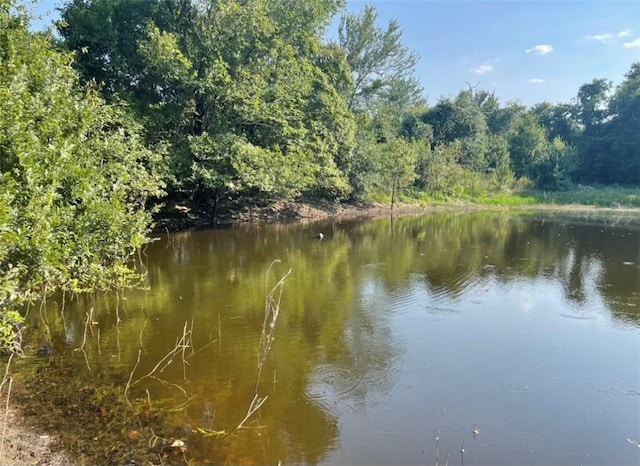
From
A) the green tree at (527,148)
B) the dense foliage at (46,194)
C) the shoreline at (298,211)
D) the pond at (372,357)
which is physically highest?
the green tree at (527,148)

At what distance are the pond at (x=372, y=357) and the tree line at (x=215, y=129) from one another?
62.8 inches

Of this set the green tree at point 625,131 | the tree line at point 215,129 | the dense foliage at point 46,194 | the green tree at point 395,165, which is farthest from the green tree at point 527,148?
the dense foliage at point 46,194

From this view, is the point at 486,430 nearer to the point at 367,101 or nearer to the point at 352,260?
the point at 352,260

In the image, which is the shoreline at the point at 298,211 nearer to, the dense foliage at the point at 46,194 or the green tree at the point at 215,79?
the green tree at the point at 215,79

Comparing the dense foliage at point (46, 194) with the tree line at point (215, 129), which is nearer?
the dense foliage at point (46, 194)

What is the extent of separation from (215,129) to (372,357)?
1731cm

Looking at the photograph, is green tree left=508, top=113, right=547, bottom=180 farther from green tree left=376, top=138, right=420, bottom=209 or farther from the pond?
the pond

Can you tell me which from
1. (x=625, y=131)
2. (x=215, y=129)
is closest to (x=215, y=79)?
(x=215, y=129)

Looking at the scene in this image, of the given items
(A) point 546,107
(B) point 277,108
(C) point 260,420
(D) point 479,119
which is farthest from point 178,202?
(A) point 546,107

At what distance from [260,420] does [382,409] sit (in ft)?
5.52

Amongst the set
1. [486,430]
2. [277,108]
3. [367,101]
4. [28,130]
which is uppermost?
[367,101]

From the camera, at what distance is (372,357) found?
336 inches

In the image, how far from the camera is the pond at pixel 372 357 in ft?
19.5

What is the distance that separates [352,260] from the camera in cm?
1736
